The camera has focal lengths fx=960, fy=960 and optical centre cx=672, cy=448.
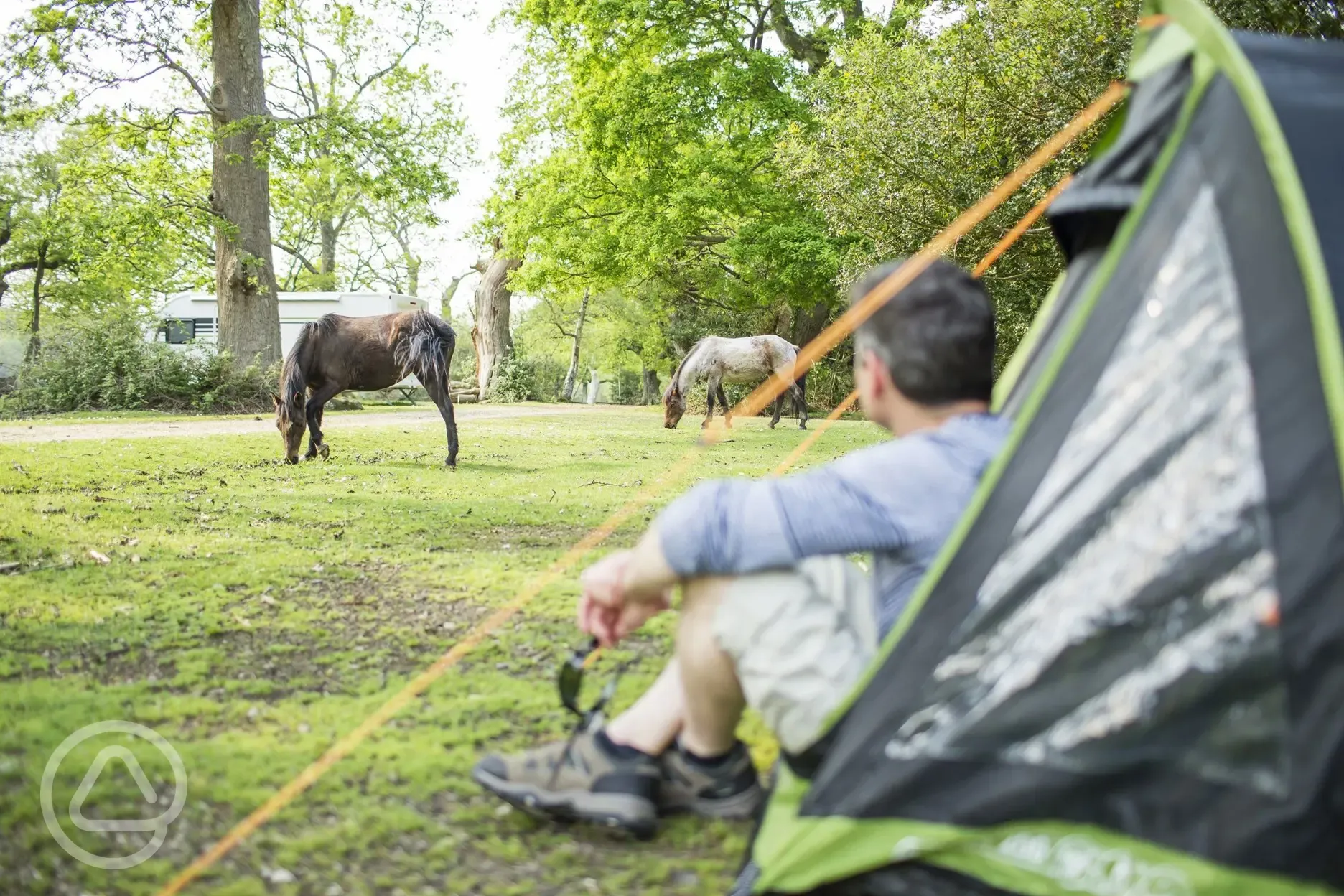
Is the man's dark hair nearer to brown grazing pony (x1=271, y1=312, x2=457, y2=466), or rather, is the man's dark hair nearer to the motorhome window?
brown grazing pony (x1=271, y1=312, x2=457, y2=466)

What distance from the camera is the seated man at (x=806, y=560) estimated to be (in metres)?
1.76

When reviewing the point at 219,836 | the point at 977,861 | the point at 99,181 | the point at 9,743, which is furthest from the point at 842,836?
the point at 99,181

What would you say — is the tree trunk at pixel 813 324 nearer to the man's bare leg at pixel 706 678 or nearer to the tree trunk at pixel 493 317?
the tree trunk at pixel 493 317

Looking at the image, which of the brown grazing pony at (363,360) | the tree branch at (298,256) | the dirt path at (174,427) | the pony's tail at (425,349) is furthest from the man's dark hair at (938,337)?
the tree branch at (298,256)

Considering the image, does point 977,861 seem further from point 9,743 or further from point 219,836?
point 9,743

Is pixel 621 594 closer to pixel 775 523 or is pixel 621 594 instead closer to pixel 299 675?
pixel 775 523

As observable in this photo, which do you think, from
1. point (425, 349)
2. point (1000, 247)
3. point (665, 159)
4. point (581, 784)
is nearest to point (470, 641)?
point (581, 784)

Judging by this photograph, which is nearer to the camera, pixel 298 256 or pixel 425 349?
pixel 425 349

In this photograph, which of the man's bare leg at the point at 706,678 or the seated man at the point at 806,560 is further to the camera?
the man's bare leg at the point at 706,678

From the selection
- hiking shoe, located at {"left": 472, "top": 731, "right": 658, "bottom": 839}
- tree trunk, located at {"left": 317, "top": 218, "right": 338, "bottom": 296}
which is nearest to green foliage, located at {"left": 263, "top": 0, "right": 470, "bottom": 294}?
tree trunk, located at {"left": 317, "top": 218, "right": 338, "bottom": 296}

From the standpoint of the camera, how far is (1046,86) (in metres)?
9.03

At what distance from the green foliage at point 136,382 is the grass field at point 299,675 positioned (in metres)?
8.86

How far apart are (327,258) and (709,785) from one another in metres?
39.2

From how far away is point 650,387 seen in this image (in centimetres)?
3350
